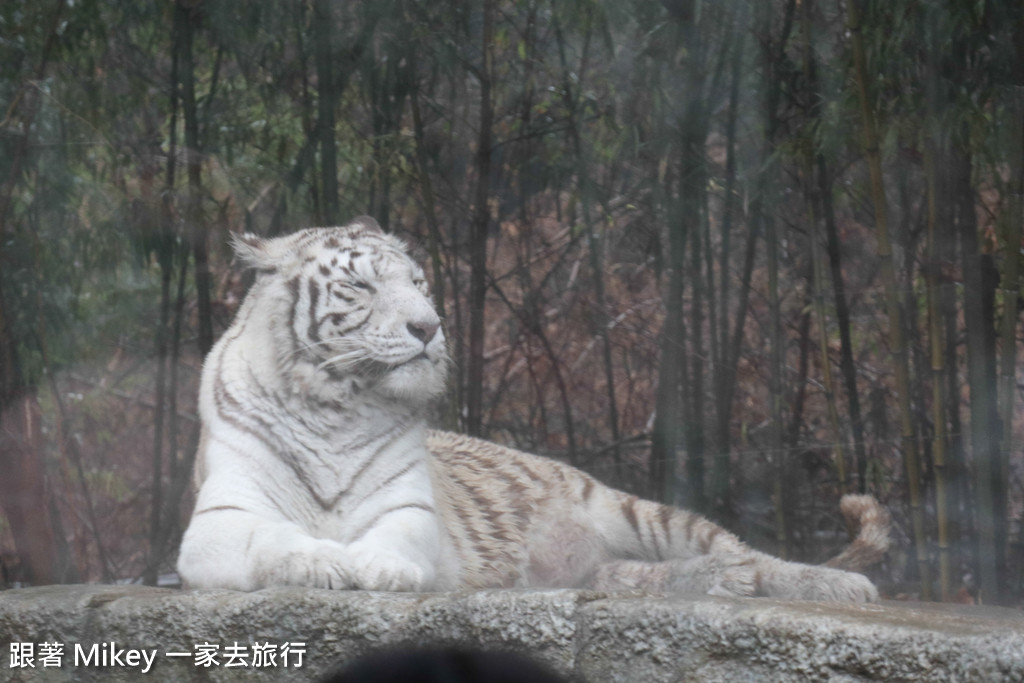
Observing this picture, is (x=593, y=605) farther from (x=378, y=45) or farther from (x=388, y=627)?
(x=378, y=45)

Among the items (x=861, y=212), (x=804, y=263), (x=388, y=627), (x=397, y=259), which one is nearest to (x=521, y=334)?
(x=397, y=259)

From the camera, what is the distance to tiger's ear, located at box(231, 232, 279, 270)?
2.11m

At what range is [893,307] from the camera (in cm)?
220

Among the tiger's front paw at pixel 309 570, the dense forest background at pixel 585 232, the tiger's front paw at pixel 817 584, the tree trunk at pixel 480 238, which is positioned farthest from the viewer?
the tree trunk at pixel 480 238

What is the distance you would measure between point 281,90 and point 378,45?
275 mm

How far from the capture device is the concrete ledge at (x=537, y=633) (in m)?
1.23

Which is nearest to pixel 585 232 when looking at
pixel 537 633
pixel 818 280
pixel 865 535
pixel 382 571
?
pixel 818 280

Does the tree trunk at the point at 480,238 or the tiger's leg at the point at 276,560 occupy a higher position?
the tree trunk at the point at 480,238

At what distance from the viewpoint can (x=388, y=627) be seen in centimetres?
149

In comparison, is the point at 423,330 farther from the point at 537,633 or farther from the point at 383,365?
the point at 537,633

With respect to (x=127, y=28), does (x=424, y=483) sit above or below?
below

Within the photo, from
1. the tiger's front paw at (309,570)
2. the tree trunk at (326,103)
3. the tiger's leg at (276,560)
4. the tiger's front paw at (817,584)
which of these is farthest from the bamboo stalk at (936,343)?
the tree trunk at (326,103)

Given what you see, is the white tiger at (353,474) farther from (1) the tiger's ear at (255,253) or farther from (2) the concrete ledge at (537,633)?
(2) the concrete ledge at (537,633)

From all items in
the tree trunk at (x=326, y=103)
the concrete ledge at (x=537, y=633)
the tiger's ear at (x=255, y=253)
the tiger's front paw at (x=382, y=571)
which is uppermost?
the tree trunk at (x=326, y=103)
